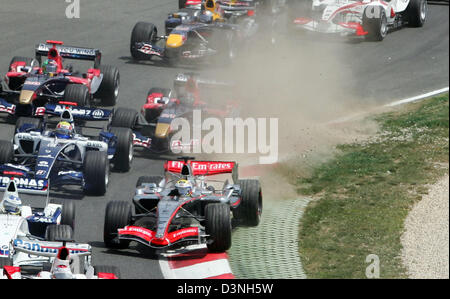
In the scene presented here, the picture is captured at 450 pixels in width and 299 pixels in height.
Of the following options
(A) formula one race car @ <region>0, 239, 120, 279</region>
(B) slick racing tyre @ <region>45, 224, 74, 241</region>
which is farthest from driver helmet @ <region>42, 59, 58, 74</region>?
(A) formula one race car @ <region>0, 239, 120, 279</region>

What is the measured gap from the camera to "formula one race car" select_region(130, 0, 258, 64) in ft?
102

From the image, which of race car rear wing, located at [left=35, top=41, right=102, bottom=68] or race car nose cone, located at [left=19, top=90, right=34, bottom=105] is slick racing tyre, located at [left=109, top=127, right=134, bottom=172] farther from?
race car rear wing, located at [left=35, top=41, right=102, bottom=68]

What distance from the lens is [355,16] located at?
115 ft

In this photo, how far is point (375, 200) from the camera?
20.3 meters

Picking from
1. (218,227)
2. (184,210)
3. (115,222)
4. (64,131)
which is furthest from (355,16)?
(115,222)

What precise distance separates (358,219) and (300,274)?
10.0 feet

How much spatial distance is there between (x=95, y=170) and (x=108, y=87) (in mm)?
7351

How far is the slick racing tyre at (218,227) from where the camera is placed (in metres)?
16.9

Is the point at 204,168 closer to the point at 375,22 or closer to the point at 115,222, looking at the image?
the point at 115,222

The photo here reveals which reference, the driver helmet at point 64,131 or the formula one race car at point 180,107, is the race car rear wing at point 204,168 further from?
the formula one race car at point 180,107

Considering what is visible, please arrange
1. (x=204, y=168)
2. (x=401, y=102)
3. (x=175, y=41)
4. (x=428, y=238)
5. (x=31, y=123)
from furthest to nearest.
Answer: (x=175, y=41), (x=401, y=102), (x=31, y=123), (x=204, y=168), (x=428, y=238)

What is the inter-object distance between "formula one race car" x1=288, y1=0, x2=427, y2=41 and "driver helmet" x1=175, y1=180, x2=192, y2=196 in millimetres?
17976

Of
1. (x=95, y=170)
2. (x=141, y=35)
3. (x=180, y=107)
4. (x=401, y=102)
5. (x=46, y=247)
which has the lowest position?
(x=401, y=102)

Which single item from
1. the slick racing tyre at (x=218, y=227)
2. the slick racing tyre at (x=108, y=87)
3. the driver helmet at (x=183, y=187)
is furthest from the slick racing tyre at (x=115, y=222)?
the slick racing tyre at (x=108, y=87)
